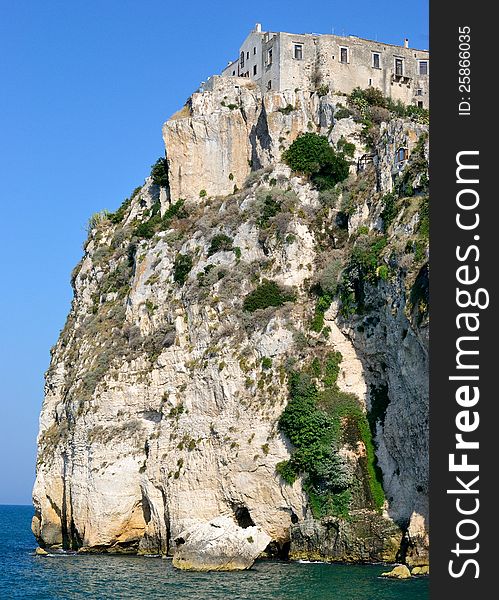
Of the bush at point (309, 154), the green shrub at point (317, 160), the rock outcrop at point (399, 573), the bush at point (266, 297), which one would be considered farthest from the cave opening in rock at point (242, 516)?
the bush at point (309, 154)

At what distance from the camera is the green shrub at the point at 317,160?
1953 inches

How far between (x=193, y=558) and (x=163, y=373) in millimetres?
11262

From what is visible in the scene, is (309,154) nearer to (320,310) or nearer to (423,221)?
(320,310)

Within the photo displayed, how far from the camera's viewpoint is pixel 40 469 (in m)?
52.8

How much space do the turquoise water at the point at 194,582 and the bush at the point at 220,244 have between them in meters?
15.1

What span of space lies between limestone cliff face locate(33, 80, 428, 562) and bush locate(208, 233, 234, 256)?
0.42ft

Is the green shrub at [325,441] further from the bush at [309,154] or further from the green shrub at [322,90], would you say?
the green shrub at [322,90]

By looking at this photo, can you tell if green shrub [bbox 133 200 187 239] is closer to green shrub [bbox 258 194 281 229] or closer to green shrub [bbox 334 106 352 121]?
green shrub [bbox 258 194 281 229]

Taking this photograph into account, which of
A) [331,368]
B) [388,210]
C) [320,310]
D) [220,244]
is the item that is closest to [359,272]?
[320,310]

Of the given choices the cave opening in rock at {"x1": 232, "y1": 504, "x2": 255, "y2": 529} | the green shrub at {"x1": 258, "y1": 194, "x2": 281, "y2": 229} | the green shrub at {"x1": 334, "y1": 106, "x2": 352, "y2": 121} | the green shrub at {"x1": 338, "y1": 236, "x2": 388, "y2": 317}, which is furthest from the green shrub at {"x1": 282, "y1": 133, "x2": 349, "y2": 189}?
the cave opening in rock at {"x1": 232, "y1": 504, "x2": 255, "y2": 529}

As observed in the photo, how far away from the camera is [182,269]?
49969mm

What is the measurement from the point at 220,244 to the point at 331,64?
43.8 ft

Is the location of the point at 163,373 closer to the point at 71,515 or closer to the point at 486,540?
the point at 71,515

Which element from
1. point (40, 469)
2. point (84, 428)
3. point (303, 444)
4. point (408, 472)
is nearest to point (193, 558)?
point (303, 444)
